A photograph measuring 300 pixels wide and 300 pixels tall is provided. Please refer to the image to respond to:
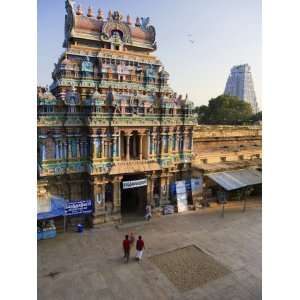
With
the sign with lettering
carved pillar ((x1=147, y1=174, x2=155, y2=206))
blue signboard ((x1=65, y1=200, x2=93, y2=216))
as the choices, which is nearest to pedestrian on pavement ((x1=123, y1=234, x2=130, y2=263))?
blue signboard ((x1=65, y1=200, x2=93, y2=216))

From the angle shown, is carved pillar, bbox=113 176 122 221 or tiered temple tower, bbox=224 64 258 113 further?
tiered temple tower, bbox=224 64 258 113

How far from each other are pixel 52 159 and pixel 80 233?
4594 millimetres

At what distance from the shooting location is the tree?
148ft

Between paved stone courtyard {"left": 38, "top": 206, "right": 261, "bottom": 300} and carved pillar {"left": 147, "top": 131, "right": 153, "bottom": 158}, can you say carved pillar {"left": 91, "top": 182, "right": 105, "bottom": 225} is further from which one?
carved pillar {"left": 147, "top": 131, "right": 153, "bottom": 158}

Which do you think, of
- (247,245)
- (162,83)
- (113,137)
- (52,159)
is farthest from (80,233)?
(162,83)

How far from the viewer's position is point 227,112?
148 ft

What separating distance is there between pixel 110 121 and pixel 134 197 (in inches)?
274

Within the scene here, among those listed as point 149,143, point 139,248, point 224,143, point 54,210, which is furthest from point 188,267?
point 224,143

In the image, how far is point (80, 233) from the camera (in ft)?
49.2

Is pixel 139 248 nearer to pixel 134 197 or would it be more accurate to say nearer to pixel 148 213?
pixel 148 213

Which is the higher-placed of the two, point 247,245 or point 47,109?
point 47,109

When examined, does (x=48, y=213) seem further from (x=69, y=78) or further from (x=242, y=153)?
(x=242, y=153)

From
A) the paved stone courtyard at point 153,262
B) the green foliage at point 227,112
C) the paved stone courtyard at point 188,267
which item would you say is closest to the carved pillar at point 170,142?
the paved stone courtyard at point 153,262

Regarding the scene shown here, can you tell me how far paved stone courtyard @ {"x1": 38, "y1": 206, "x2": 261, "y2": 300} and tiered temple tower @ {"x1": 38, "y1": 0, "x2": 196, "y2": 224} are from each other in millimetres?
2457
